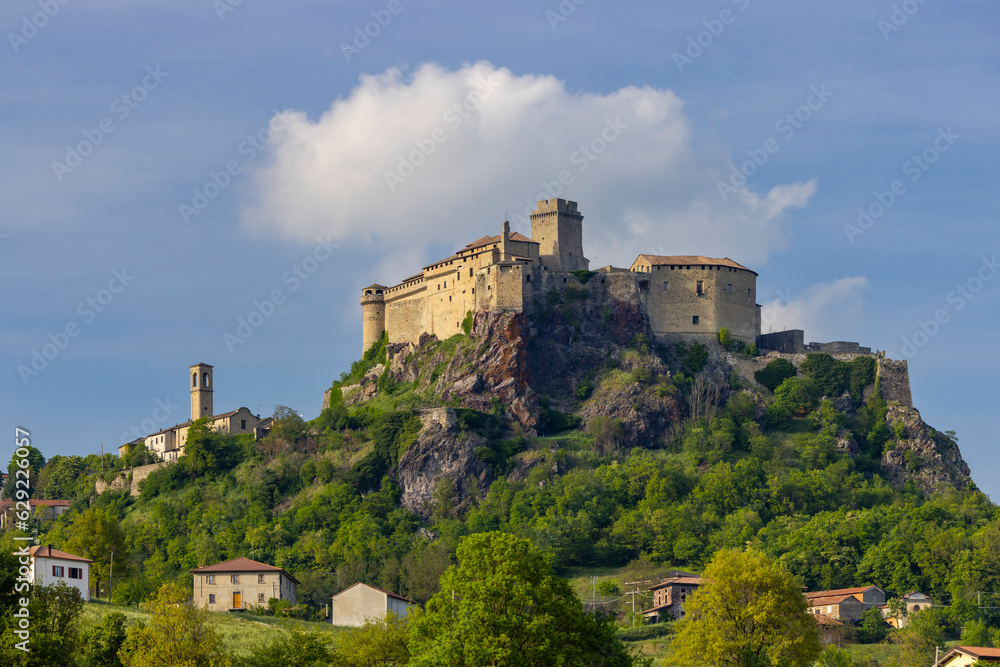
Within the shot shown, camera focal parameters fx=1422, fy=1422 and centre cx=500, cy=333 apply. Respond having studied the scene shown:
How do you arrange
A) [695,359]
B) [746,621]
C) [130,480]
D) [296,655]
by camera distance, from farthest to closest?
[130,480] < [695,359] < [746,621] < [296,655]

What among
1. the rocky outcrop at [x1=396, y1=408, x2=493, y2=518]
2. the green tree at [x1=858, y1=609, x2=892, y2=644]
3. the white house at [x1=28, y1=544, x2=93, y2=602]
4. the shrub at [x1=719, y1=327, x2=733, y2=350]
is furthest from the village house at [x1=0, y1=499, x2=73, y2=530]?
the green tree at [x1=858, y1=609, x2=892, y2=644]

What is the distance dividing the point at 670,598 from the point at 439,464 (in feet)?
92.9

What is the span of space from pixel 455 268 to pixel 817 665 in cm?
6169

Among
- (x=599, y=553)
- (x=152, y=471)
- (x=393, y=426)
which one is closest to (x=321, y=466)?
(x=393, y=426)

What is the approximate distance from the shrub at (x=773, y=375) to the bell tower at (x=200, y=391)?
173ft

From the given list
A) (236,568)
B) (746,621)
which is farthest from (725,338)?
(746,621)

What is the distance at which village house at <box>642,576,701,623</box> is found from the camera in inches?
3617

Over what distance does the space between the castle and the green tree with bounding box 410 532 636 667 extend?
70.1 meters

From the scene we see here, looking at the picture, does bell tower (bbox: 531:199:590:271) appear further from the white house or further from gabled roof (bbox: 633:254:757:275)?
the white house

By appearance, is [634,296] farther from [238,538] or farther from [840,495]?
[238,538]

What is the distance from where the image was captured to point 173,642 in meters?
55.8

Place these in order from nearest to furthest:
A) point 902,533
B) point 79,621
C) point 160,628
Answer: point 160,628 < point 79,621 < point 902,533

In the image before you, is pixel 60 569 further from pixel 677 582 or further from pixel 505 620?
pixel 677 582

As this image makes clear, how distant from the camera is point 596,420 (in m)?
119
